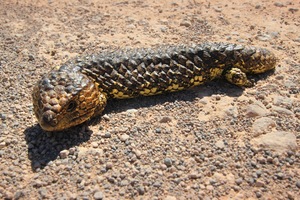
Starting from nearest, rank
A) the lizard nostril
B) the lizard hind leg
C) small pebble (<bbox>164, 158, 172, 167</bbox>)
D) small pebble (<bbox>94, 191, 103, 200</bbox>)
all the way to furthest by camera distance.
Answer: small pebble (<bbox>94, 191, 103, 200</bbox>)
the lizard nostril
small pebble (<bbox>164, 158, 172, 167</bbox>)
the lizard hind leg

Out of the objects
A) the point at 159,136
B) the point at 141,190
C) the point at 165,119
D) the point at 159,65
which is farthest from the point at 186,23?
the point at 141,190

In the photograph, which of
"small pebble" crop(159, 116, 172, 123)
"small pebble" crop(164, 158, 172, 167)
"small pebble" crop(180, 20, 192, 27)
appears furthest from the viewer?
"small pebble" crop(180, 20, 192, 27)

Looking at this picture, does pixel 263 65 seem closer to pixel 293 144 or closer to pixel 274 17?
pixel 293 144

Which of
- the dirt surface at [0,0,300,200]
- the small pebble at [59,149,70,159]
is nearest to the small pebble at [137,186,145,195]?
the dirt surface at [0,0,300,200]

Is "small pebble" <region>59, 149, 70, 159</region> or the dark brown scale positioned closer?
"small pebble" <region>59, 149, 70, 159</region>

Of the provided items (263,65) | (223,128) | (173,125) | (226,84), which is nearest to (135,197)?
(173,125)

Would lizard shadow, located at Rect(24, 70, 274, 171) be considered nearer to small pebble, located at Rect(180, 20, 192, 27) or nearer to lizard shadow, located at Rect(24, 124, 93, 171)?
lizard shadow, located at Rect(24, 124, 93, 171)
